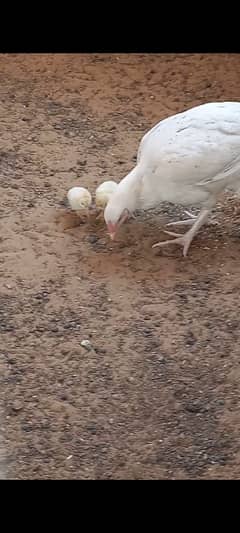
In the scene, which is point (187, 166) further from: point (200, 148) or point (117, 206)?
point (117, 206)

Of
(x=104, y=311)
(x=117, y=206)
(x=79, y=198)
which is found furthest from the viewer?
(x=79, y=198)

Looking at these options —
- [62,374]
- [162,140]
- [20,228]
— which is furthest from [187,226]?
[62,374]

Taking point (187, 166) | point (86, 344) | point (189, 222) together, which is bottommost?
point (86, 344)

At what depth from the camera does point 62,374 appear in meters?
2.67

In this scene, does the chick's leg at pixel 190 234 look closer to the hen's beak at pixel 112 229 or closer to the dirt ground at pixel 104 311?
the dirt ground at pixel 104 311

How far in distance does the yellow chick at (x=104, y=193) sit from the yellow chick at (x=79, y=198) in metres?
0.04

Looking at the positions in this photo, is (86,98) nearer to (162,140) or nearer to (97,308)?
(162,140)

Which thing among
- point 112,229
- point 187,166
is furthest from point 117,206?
point 187,166

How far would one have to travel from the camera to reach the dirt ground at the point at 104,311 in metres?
2.46

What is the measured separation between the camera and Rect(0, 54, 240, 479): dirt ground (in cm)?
246

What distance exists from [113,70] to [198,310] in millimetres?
1618

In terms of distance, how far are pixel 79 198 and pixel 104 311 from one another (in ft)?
1.62

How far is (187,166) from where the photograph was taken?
2.93 meters

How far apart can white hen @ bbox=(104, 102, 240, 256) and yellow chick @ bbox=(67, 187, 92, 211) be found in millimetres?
142
